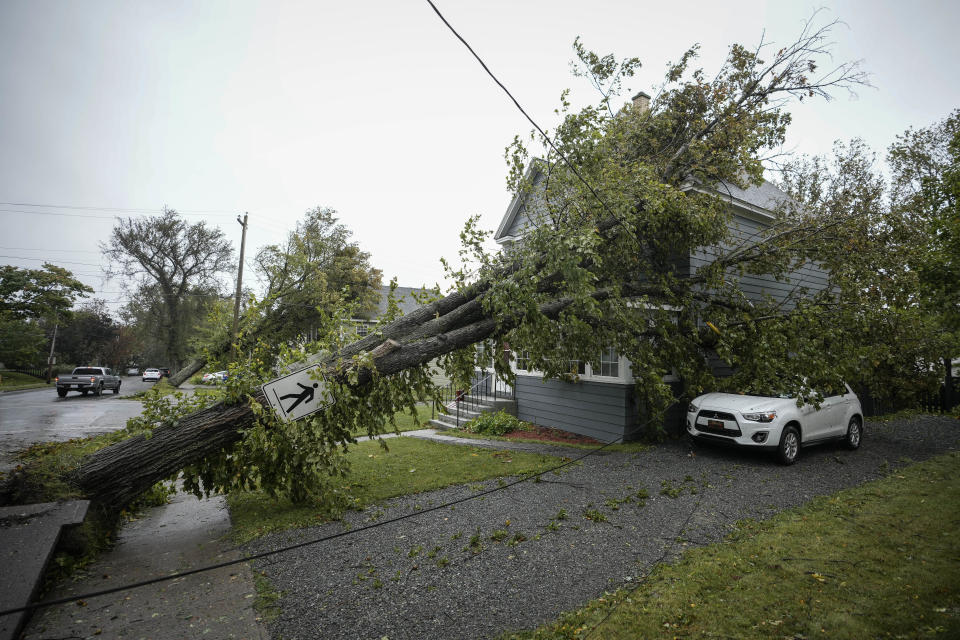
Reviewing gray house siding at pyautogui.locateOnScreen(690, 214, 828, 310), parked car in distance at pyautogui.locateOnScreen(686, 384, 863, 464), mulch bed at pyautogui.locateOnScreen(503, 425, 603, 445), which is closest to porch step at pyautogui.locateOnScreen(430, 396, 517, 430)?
mulch bed at pyautogui.locateOnScreen(503, 425, 603, 445)

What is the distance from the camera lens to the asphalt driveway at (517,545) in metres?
3.27

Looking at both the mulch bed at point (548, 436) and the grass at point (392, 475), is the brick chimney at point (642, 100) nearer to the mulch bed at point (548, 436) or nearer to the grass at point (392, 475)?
the mulch bed at point (548, 436)

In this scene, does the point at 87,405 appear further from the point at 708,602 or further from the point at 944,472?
the point at 944,472

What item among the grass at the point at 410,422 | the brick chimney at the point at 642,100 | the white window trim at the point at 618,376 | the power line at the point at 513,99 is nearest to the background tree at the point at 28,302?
the grass at the point at 410,422

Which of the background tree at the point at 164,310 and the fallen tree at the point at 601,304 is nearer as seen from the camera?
the fallen tree at the point at 601,304

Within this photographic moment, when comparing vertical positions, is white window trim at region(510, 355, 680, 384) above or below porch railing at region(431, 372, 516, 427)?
above

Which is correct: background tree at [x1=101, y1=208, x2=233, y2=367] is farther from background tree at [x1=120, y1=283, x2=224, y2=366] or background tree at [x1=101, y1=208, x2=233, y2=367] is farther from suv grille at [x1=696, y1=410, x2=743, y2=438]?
suv grille at [x1=696, y1=410, x2=743, y2=438]

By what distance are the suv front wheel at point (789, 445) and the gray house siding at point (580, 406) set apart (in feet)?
9.67

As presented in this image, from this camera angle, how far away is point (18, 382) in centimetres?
2994

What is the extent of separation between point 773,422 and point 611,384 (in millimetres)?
3320

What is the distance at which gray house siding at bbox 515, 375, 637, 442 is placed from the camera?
9.96m

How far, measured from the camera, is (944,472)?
709 centimetres

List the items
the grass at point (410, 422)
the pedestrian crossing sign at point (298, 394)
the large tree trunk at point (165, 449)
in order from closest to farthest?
the large tree trunk at point (165, 449)
the pedestrian crossing sign at point (298, 394)
the grass at point (410, 422)

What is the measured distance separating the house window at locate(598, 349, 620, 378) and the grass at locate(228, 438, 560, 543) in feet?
9.22
